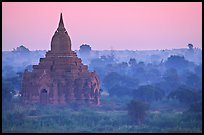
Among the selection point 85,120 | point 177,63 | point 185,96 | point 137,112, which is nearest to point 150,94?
point 185,96

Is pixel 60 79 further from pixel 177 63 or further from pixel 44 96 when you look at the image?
pixel 177 63

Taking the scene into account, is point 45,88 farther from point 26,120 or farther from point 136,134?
point 136,134

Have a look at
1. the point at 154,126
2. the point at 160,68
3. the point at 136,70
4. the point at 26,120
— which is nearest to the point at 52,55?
the point at 26,120

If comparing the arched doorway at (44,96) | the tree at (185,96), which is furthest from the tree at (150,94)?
the arched doorway at (44,96)

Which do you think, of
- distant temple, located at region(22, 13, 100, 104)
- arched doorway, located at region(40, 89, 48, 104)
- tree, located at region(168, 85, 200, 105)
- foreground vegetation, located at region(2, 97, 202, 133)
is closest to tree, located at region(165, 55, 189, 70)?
tree, located at region(168, 85, 200, 105)

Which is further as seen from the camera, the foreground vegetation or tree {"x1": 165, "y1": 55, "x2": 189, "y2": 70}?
tree {"x1": 165, "y1": 55, "x2": 189, "y2": 70}

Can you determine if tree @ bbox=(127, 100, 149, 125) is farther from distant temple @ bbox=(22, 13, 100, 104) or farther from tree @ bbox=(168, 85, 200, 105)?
tree @ bbox=(168, 85, 200, 105)

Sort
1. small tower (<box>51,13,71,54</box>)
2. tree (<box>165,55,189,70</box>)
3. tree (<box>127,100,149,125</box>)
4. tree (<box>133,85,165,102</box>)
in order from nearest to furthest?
tree (<box>127,100,149,125</box>)
small tower (<box>51,13,71,54</box>)
tree (<box>133,85,165,102</box>)
tree (<box>165,55,189,70</box>)

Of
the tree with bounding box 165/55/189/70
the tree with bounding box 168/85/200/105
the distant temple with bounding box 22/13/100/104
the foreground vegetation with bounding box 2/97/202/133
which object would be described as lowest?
the foreground vegetation with bounding box 2/97/202/133

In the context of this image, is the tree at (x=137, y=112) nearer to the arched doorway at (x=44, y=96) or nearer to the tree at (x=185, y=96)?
the tree at (x=185, y=96)

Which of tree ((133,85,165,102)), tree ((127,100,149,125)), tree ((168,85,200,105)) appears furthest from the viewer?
tree ((133,85,165,102))
